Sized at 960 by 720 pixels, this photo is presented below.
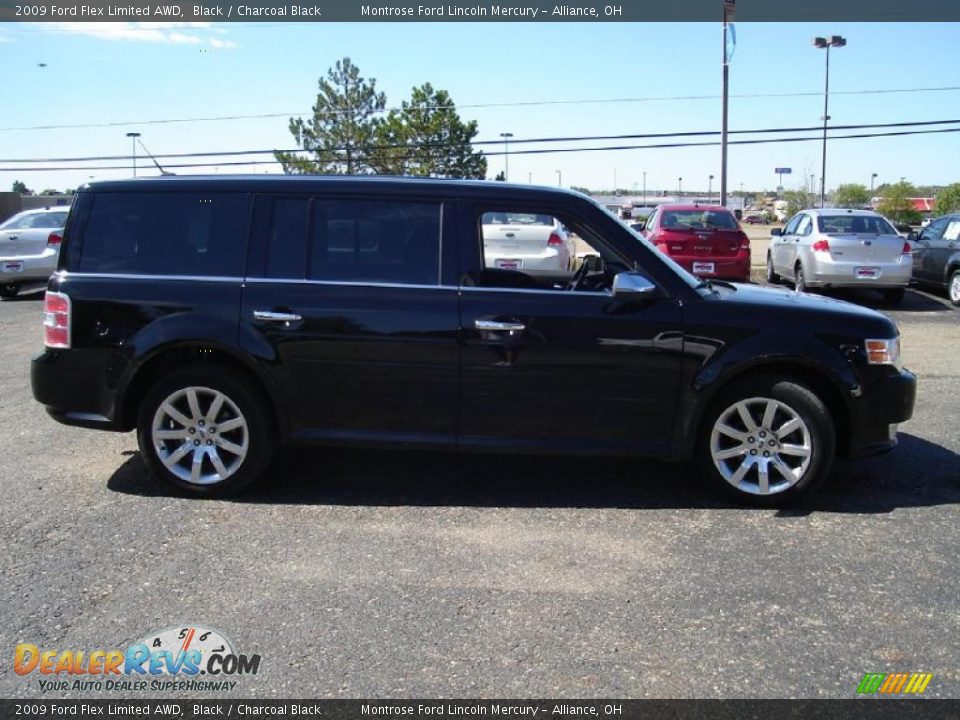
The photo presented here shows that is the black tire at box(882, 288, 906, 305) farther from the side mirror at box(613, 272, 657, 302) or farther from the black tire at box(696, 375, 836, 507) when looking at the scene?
the side mirror at box(613, 272, 657, 302)

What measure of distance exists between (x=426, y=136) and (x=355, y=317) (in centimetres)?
4483

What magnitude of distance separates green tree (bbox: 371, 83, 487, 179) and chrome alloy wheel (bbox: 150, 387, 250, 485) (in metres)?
43.5

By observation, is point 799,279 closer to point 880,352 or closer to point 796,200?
point 880,352

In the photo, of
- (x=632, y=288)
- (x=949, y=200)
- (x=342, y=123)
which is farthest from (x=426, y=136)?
(x=632, y=288)

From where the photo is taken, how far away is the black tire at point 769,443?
4.64 meters

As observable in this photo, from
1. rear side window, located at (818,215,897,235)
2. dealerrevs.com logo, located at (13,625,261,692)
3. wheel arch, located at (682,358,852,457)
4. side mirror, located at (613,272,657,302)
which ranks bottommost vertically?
dealerrevs.com logo, located at (13,625,261,692)

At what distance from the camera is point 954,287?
45.8ft

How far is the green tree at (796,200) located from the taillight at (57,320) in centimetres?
7057

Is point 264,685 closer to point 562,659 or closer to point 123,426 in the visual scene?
point 562,659

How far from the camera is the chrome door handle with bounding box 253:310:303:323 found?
467 cm

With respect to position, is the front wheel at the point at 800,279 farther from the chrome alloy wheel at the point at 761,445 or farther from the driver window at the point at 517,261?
the chrome alloy wheel at the point at 761,445

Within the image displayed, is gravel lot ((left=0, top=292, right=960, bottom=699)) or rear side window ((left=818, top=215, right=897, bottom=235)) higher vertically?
rear side window ((left=818, top=215, right=897, bottom=235))

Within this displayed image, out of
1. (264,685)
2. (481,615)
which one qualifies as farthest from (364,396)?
(264,685)

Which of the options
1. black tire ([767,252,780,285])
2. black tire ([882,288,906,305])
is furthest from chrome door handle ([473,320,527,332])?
black tire ([767,252,780,285])
